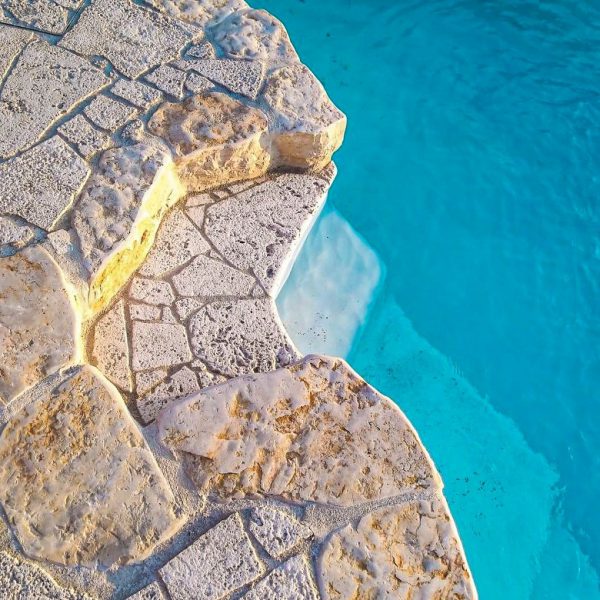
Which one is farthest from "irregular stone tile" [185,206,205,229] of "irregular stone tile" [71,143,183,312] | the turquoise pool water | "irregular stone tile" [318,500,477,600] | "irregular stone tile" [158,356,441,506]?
"irregular stone tile" [318,500,477,600]

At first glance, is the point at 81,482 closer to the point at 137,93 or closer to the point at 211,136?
the point at 211,136

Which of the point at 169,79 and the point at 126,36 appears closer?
the point at 169,79

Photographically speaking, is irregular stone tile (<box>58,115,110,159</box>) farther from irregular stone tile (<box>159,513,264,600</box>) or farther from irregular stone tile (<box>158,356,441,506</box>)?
irregular stone tile (<box>159,513,264,600</box>)

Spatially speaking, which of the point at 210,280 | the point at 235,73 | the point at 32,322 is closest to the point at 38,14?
the point at 235,73

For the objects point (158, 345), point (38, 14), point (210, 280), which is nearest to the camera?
point (158, 345)

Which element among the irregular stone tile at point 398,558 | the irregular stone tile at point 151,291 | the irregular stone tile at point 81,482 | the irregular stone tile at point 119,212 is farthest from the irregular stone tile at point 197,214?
the irregular stone tile at point 398,558

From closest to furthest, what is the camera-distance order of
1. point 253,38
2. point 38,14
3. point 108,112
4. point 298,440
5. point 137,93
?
point 298,440 → point 108,112 → point 137,93 → point 38,14 → point 253,38

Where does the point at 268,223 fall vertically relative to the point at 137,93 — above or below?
below

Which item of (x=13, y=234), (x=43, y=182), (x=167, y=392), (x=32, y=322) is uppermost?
(x=43, y=182)
